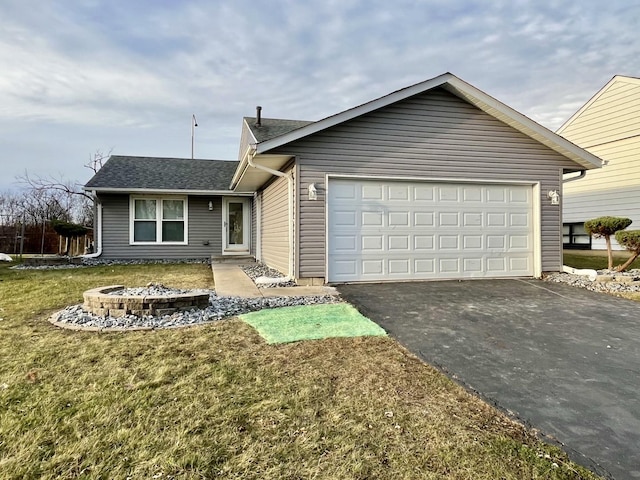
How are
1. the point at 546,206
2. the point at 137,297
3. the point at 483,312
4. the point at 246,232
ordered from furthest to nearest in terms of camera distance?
the point at 246,232 → the point at 546,206 → the point at 483,312 → the point at 137,297

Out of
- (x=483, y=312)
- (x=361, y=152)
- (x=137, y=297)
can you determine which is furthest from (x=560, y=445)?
(x=361, y=152)

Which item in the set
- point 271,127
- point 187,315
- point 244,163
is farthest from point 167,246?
point 187,315

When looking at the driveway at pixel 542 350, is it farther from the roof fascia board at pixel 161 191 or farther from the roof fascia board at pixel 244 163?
the roof fascia board at pixel 161 191

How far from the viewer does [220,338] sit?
13.3ft

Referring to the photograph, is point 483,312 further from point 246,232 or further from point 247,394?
point 246,232

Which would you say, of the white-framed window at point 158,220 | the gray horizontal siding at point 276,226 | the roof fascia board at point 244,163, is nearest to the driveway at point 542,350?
the gray horizontal siding at point 276,226

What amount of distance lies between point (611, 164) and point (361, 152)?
472 inches

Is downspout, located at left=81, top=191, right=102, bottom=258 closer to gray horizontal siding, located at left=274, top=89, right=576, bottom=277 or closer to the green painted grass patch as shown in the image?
gray horizontal siding, located at left=274, top=89, right=576, bottom=277

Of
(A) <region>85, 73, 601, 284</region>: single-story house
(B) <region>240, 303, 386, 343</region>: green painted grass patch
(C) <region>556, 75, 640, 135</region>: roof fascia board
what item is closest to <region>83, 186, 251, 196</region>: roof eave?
(A) <region>85, 73, 601, 284</region>: single-story house

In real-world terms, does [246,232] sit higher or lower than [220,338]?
higher

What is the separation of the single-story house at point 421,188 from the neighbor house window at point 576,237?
830 centimetres

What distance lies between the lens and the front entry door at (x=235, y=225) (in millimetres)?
13758

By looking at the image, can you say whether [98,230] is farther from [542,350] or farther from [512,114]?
[542,350]

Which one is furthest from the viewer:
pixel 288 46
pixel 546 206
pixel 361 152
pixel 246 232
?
pixel 246 232
